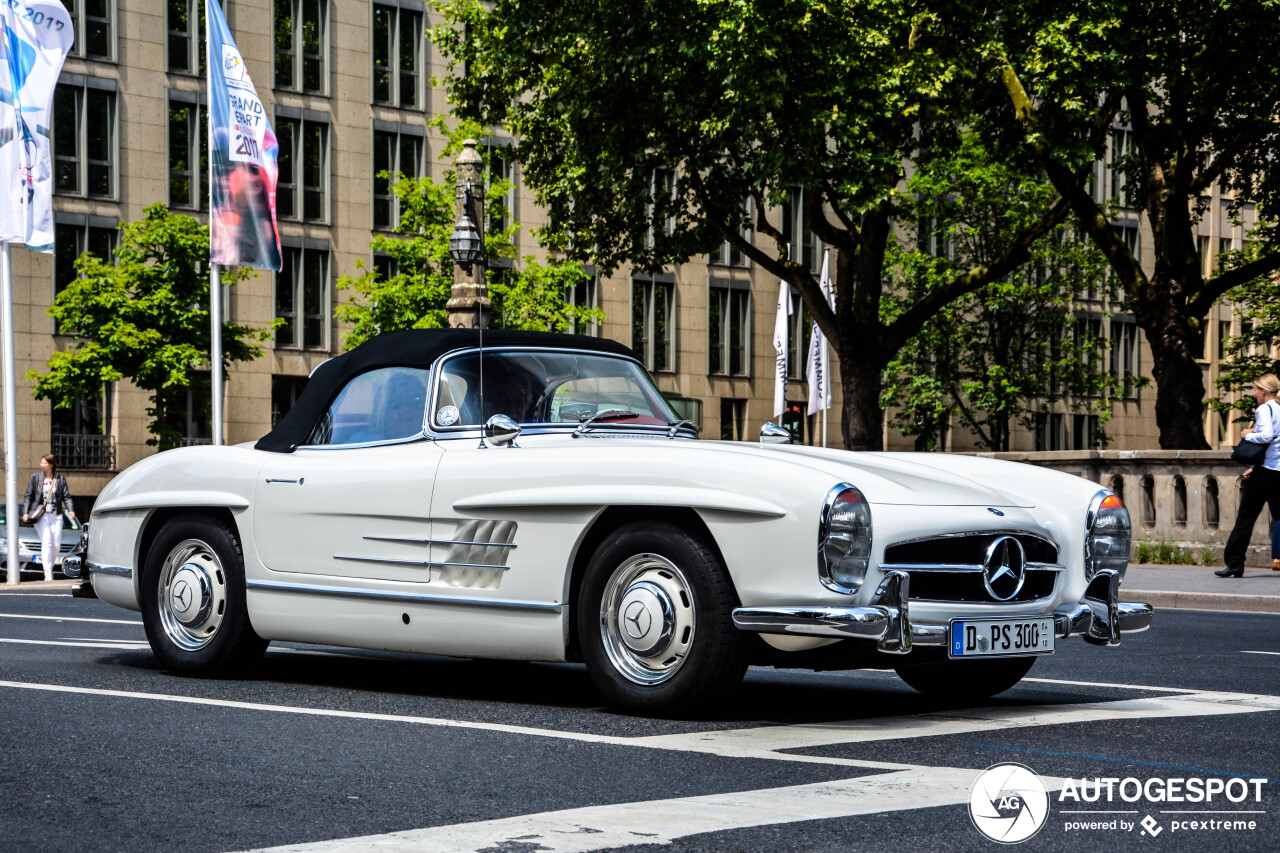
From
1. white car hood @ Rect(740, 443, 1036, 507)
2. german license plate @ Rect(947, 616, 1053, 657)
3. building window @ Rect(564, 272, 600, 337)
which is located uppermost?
building window @ Rect(564, 272, 600, 337)

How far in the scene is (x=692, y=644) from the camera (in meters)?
6.40

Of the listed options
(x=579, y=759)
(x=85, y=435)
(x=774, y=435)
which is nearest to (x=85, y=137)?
(x=85, y=435)

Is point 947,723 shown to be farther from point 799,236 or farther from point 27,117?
point 799,236

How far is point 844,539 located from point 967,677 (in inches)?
65.3

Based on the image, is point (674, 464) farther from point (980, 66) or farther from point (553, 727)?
point (980, 66)

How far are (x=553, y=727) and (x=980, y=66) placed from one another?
2036 centimetres

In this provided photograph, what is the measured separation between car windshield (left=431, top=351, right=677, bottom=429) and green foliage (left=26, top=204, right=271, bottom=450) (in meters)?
28.6

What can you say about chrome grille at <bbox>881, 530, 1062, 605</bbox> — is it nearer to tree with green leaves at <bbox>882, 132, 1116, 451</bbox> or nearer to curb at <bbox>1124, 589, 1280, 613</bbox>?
curb at <bbox>1124, 589, 1280, 613</bbox>

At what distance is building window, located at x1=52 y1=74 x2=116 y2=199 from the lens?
41.8 m

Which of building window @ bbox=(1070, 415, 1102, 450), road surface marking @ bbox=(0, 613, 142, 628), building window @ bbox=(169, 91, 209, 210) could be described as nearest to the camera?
road surface marking @ bbox=(0, 613, 142, 628)

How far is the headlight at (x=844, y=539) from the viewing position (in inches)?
242

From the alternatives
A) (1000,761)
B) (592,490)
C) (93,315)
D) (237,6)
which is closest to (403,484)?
(592,490)

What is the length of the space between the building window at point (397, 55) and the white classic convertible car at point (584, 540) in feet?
132

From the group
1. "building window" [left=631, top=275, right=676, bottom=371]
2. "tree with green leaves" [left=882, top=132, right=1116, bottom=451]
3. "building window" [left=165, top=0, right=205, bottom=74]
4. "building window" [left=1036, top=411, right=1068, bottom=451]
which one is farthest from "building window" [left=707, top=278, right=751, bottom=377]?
"building window" [left=165, top=0, right=205, bottom=74]
